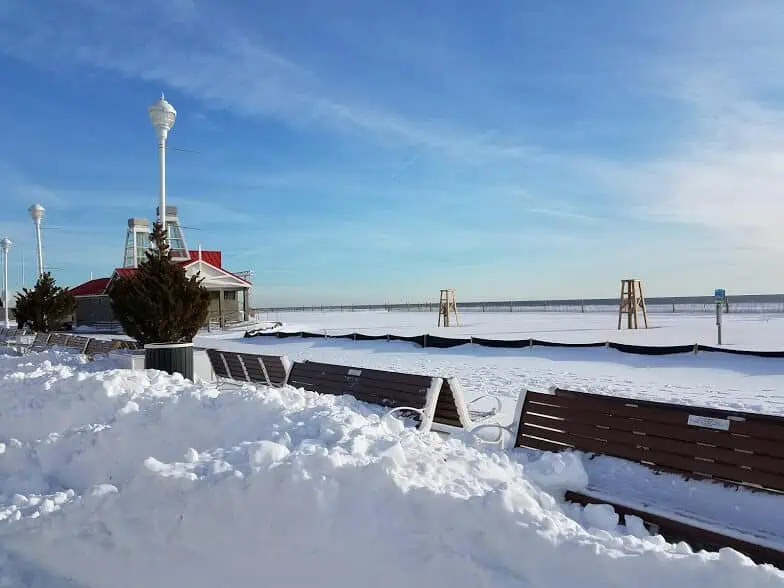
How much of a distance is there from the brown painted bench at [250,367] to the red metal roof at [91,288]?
33.8 metres

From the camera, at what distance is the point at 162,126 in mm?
14188

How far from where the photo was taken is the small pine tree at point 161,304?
40.6 feet

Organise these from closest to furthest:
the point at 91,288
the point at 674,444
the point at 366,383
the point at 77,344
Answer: the point at 674,444, the point at 366,383, the point at 77,344, the point at 91,288

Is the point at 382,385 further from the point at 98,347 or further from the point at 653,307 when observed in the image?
the point at 653,307

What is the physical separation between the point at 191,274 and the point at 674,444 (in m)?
31.5

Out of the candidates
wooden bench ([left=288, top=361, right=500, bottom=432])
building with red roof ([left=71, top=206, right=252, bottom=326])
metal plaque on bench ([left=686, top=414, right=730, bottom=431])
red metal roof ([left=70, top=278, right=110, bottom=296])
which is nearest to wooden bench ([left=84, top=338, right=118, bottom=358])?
wooden bench ([left=288, top=361, right=500, bottom=432])

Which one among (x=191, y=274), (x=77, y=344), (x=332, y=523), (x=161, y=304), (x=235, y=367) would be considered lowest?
(x=332, y=523)

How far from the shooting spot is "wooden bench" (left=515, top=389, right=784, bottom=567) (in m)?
4.02

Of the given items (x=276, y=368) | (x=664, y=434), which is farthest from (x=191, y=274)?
(x=664, y=434)

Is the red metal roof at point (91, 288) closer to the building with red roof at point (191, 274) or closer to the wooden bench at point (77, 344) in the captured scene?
the building with red roof at point (191, 274)

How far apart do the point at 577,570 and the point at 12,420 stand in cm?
699

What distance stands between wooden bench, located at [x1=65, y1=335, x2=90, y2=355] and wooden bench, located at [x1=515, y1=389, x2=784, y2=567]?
13371mm

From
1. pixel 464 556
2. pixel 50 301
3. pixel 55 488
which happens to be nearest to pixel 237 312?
pixel 50 301

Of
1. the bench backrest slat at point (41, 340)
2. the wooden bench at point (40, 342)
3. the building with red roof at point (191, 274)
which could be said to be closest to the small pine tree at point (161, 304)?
the wooden bench at point (40, 342)
